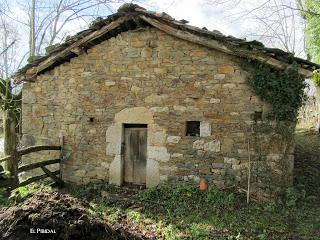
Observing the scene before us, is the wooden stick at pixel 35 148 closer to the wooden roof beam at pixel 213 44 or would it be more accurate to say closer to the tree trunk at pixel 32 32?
the wooden roof beam at pixel 213 44

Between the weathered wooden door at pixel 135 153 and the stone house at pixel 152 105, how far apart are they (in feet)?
0.08

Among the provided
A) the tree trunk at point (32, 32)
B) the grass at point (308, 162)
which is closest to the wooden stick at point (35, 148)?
the grass at point (308, 162)

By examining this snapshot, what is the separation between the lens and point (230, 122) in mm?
6316

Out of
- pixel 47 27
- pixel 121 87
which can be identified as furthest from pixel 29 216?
pixel 47 27

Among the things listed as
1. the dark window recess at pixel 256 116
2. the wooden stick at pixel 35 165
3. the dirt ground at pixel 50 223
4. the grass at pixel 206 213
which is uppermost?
the dark window recess at pixel 256 116

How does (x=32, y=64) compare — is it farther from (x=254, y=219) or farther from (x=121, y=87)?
(x=254, y=219)

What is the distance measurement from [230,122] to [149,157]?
1.94m

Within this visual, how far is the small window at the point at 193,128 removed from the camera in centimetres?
664

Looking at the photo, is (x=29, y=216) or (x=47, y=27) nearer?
(x=29, y=216)

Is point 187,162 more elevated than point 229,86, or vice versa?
point 229,86

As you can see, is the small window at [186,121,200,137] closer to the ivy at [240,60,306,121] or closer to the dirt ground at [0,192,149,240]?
the ivy at [240,60,306,121]

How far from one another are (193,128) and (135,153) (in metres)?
1.54

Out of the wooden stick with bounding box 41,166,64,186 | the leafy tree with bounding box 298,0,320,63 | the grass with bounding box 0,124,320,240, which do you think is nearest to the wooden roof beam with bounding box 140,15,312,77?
the grass with bounding box 0,124,320,240

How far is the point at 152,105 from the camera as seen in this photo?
688 centimetres
